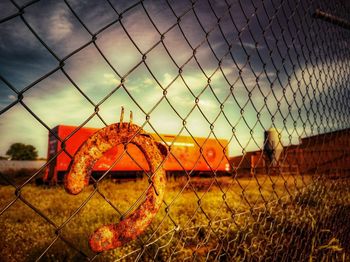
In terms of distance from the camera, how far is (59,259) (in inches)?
131

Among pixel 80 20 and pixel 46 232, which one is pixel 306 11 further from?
pixel 46 232

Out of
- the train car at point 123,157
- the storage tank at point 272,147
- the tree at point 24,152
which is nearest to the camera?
the storage tank at point 272,147

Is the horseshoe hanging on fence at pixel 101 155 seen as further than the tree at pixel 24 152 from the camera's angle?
No

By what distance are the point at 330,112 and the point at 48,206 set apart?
6351 millimetres

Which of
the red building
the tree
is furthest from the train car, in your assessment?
the tree

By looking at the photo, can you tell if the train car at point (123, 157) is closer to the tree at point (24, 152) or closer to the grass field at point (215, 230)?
the grass field at point (215, 230)

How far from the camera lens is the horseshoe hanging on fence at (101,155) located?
0.97 m

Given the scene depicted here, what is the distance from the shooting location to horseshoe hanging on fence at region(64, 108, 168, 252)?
97 centimetres

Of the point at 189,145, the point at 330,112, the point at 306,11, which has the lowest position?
the point at 189,145

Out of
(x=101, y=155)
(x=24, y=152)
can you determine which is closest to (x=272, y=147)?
(x=101, y=155)

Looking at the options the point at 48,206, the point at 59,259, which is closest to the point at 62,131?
the point at 48,206

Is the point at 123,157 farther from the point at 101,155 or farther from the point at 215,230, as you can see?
the point at 101,155

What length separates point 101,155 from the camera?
107 cm

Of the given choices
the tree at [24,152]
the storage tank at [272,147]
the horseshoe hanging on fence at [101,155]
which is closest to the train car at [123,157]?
the storage tank at [272,147]
